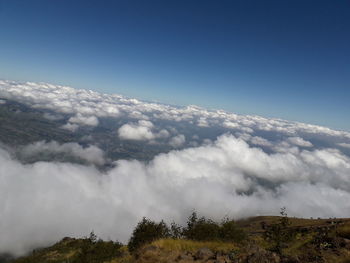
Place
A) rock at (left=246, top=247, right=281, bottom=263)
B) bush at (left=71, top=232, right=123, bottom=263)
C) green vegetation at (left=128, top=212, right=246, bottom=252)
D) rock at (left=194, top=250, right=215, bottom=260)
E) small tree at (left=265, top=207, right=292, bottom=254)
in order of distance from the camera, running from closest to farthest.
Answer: rock at (left=246, top=247, right=281, bottom=263) < rock at (left=194, top=250, right=215, bottom=260) < small tree at (left=265, top=207, right=292, bottom=254) < green vegetation at (left=128, top=212, right=246, bottom=252) < bush at (left=71, top=232, right=123, bottom=263)

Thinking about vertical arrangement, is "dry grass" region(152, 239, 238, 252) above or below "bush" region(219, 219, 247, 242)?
above

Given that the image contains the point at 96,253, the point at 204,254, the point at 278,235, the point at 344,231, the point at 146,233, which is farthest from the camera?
the point at 96,253

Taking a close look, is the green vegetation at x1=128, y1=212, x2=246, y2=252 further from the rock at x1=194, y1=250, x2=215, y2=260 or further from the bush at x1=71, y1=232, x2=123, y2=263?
the rock at x1=194, y1=250, x2=215, y2=260

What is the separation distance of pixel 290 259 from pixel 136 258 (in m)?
9.95

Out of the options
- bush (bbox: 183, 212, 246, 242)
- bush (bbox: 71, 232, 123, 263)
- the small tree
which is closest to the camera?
the small tree

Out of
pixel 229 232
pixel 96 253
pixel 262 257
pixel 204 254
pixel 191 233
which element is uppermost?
pixel 262 257

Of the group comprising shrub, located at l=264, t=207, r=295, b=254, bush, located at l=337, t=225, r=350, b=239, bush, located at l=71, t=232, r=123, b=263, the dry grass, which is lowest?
bush, located at l=71, t=232, r=123, b=263

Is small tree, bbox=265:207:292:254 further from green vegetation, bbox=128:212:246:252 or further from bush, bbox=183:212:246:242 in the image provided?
green vegetation, bbox=128:212:246:252

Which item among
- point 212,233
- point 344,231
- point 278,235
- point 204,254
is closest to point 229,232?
point 212,233

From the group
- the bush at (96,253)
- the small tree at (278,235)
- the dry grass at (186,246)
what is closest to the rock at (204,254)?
the dry grass at (186,246)

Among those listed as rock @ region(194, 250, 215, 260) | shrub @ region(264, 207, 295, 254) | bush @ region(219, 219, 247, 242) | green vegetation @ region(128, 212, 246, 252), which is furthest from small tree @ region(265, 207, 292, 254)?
bush @ region(219, 219, 247, 242)

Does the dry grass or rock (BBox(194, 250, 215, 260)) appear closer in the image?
rock (BBox(194, 250, 215, 260))

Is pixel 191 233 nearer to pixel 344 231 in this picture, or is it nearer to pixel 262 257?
pixel 262 257

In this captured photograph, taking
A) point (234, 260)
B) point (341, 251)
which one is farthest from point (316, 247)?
point (234, 260)
